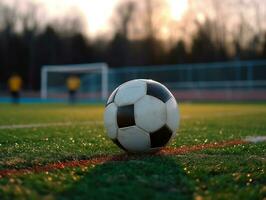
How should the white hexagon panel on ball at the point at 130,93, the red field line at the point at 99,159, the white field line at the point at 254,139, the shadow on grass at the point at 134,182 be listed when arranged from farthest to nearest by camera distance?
the white field line at the point at 254,139, the white hexagon panel on ball at the point at 130,93, the red field line at the point at 99,159, the shadow on grass at the point at 134,182

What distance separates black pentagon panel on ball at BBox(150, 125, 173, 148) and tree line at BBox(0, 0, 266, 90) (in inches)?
1901

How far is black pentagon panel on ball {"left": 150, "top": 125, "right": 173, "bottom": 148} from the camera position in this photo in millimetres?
4602

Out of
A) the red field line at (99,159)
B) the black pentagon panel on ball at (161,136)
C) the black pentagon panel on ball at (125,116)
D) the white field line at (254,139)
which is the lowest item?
the white field line at (254,139)

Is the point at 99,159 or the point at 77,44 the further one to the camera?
the point at 77,44

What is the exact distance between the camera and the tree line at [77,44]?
55.7 metres

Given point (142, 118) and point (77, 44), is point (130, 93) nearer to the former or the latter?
point (142, 118)

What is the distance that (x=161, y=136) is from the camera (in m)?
4.64

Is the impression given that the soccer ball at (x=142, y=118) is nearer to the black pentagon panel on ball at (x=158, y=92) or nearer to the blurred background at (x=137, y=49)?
the black pentagon panel on ball at (x=158, y=92)

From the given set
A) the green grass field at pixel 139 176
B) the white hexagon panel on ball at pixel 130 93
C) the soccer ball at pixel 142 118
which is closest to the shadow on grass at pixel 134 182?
the green grass field at pixel 139 176

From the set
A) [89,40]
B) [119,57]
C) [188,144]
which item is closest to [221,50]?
[119,57]

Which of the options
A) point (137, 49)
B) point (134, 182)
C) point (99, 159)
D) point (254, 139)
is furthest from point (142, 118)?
point (137, 49)

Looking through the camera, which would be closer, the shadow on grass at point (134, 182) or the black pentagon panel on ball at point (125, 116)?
the shadow on grass at point (134, 182)

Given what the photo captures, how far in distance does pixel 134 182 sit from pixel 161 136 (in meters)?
1.34

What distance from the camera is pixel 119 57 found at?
190ft
